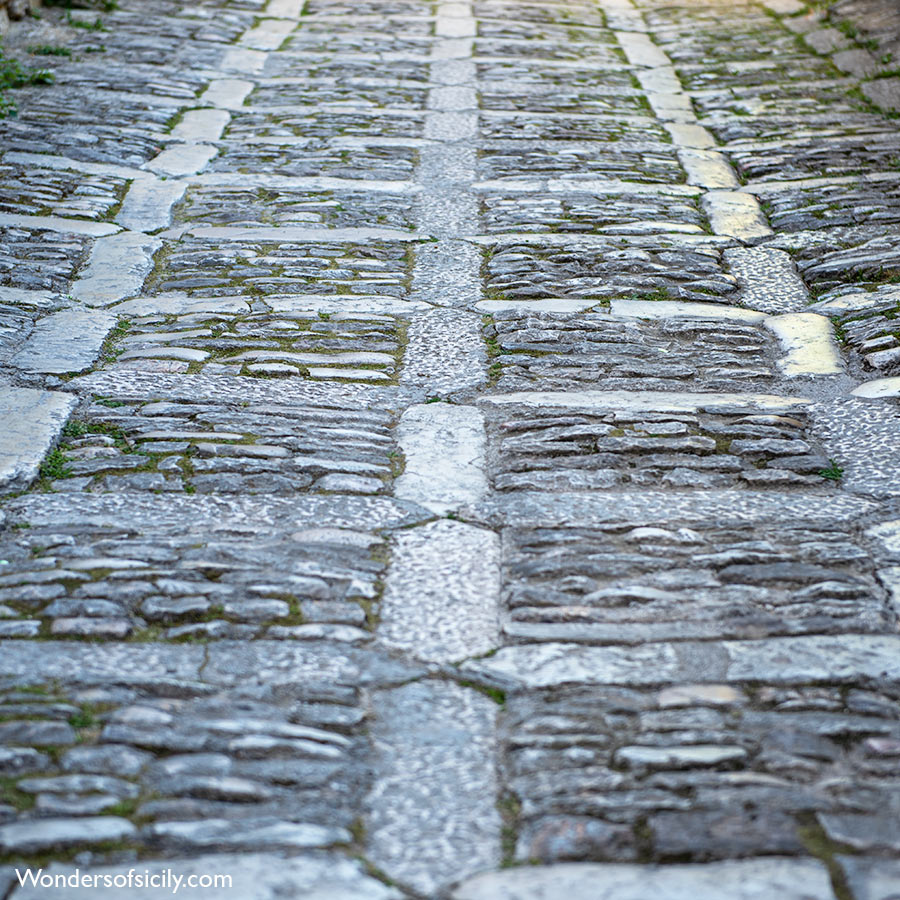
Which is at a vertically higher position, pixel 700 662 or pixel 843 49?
pixel 700 662

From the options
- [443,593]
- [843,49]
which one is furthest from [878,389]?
[843,49]

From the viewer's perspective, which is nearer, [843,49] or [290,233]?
Result: [290,233]

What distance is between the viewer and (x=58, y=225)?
16.5ft

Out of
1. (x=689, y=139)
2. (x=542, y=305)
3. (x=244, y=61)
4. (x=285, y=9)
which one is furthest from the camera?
(x=285, y=9)

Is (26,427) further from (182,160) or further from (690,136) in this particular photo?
(690,136)

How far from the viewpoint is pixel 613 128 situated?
273 inches

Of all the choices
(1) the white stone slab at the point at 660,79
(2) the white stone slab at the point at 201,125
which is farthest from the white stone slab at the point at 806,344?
(1) the white stone slab at the point at 660,79

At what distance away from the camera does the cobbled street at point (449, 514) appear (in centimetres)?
188

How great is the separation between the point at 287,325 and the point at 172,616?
6.17 feet

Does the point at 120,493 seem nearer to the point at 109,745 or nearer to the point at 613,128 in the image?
the point at 109,745

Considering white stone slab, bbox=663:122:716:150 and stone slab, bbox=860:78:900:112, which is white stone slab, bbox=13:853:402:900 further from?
stone slab, bbox=860:78:900:112

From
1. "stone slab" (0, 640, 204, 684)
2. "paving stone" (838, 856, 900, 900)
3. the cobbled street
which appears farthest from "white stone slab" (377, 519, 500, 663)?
"paving stone" (838, 856, 900, 900)

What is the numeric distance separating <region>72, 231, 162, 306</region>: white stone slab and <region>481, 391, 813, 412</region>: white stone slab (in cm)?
169

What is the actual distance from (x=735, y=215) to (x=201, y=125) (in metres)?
3.25
